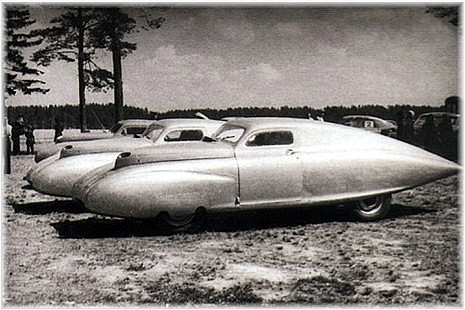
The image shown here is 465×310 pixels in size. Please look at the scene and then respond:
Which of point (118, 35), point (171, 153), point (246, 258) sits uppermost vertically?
point (118, 35)

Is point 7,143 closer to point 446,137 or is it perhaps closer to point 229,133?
point 229,133

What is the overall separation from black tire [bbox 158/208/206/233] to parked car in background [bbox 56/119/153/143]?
2.31 ft

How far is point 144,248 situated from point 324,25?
1761 millimetres

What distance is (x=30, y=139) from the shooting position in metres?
4.37

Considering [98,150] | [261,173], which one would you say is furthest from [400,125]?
[98,150]

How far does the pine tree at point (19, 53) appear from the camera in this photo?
13.3 ft

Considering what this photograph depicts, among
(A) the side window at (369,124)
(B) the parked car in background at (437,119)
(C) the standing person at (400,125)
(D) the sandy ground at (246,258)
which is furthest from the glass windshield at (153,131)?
(B) the parked car in background at (437,119)

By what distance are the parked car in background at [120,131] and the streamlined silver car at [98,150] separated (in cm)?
3

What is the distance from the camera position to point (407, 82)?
165 inches

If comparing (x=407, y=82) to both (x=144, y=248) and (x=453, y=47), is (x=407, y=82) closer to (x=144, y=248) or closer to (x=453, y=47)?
(x=453, y=47)

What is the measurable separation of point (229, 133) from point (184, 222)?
2.09ft

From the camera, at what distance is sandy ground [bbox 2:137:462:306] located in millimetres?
3648

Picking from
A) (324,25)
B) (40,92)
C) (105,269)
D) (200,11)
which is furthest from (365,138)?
(40,92)

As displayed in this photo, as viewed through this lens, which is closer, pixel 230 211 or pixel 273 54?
pixel 230 211
